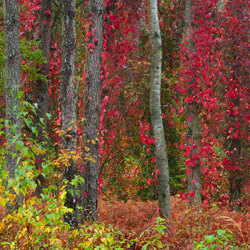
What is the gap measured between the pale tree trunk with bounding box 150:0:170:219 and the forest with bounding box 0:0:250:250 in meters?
0.02

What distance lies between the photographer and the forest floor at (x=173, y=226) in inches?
183

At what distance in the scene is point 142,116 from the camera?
8031 millimetres

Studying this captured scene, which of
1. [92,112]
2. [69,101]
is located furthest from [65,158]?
[92,112]

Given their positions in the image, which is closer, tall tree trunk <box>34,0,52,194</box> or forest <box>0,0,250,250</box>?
forest <box>0,0,250,250</box>

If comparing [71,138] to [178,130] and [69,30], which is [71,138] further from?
[178,130]

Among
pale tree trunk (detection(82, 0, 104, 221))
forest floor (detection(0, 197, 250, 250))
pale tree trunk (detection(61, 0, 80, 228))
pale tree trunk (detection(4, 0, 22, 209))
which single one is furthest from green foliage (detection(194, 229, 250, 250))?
pale tree trunk (detection(4, 0, 22, 209))

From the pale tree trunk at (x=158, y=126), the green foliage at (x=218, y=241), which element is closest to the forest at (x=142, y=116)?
the pale tree trunk at (x=158, y=126)

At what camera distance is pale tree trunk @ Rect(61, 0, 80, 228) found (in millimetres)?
5324

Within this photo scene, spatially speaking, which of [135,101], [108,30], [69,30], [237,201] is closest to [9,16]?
[69,30]

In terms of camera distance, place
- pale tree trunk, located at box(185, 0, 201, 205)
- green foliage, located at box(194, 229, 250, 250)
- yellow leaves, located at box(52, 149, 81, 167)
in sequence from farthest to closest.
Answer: pale tree trunk, located at box(185, 0, 201, 205) < yellow leaves, located at box(52, 149, 81, 167) < green foliage, located at box(194, 229, 250, 250)

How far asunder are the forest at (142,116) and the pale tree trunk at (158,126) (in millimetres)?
16

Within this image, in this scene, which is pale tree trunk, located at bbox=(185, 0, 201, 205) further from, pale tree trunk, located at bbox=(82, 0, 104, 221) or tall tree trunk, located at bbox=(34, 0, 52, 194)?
tall tree trunk, located at bbox=(34, 0, 52, 194)

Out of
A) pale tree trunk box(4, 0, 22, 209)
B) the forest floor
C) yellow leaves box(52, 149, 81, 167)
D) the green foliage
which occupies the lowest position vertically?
the forest floor

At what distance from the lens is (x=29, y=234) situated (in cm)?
341
